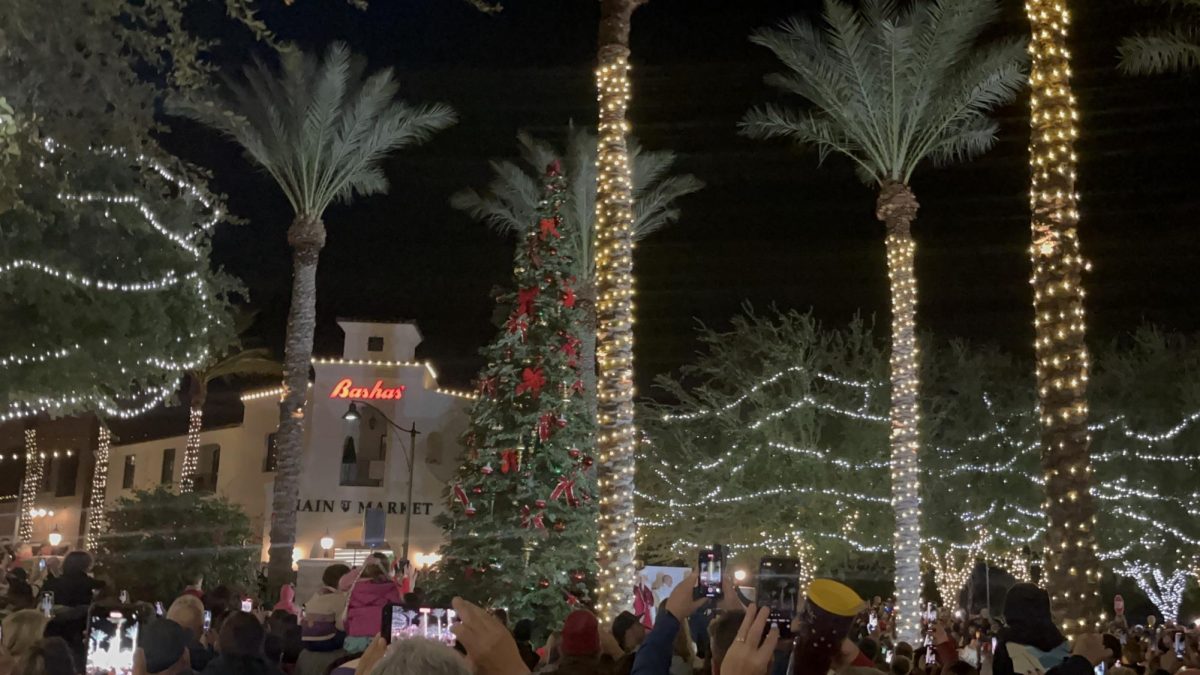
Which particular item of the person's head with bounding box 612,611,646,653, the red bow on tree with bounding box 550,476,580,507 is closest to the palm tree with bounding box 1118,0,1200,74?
the person's head with bounding box 612,611,646,653

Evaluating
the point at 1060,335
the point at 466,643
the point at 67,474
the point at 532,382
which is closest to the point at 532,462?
the point at 532,382

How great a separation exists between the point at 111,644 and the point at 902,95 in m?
18.4

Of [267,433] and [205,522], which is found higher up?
[267,433]

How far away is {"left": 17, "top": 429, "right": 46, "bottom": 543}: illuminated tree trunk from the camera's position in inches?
2080

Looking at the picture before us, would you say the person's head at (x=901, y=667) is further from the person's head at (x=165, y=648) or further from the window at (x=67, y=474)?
the window at (x=67, y=474)

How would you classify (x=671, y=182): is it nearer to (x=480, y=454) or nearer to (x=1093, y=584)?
(x=480, y=454)

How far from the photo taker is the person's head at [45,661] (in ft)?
17.5

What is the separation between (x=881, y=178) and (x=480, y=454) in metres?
10.6

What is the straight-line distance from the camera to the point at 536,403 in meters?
24.6

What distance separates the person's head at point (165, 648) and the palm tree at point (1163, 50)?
15.0 metres

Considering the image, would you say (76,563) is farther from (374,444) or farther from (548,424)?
(374,444)

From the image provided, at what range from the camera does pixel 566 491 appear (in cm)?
2408

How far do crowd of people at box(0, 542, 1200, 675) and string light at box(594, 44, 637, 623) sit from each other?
15.6ft

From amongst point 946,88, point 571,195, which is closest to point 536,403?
point 571,195
